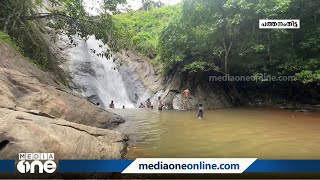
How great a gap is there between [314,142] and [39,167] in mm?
7164

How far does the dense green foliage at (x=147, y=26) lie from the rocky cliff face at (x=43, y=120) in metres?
19.9

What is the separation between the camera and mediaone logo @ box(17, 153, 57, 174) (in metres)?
4.75

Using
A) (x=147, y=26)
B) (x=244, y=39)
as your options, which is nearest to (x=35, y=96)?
(x=244, y=39)

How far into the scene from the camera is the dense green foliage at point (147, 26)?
3181cm

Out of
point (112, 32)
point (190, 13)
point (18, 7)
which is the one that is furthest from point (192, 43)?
point (18, 7)

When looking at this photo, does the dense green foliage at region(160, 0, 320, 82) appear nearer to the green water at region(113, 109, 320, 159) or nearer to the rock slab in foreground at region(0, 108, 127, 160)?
the green water at region(113, 109, 320, 159)

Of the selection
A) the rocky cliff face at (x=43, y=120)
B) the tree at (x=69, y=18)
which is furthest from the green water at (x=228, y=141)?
the tree at (x=69, y=18)

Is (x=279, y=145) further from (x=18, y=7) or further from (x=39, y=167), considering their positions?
(x=18, y=7)

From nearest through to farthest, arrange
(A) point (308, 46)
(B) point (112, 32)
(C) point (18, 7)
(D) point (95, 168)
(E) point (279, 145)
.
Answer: (D) point (95, 168), (E) point (279, 145), (C) point (18, 7), (B) point (112, 32), (A) point (308, 46)

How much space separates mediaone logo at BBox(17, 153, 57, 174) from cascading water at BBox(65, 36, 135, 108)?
20.0 meters

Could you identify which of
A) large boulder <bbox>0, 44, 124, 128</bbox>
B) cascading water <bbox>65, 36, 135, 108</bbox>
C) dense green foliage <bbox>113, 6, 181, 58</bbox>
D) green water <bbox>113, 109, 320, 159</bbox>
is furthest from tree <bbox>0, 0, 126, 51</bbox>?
dense green foliage <bbox>113, 6, 181, 58</bbox>

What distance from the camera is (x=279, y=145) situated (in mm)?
8320

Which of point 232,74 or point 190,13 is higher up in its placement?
point 190,13

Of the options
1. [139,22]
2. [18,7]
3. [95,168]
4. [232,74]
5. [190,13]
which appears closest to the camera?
[95,168]
